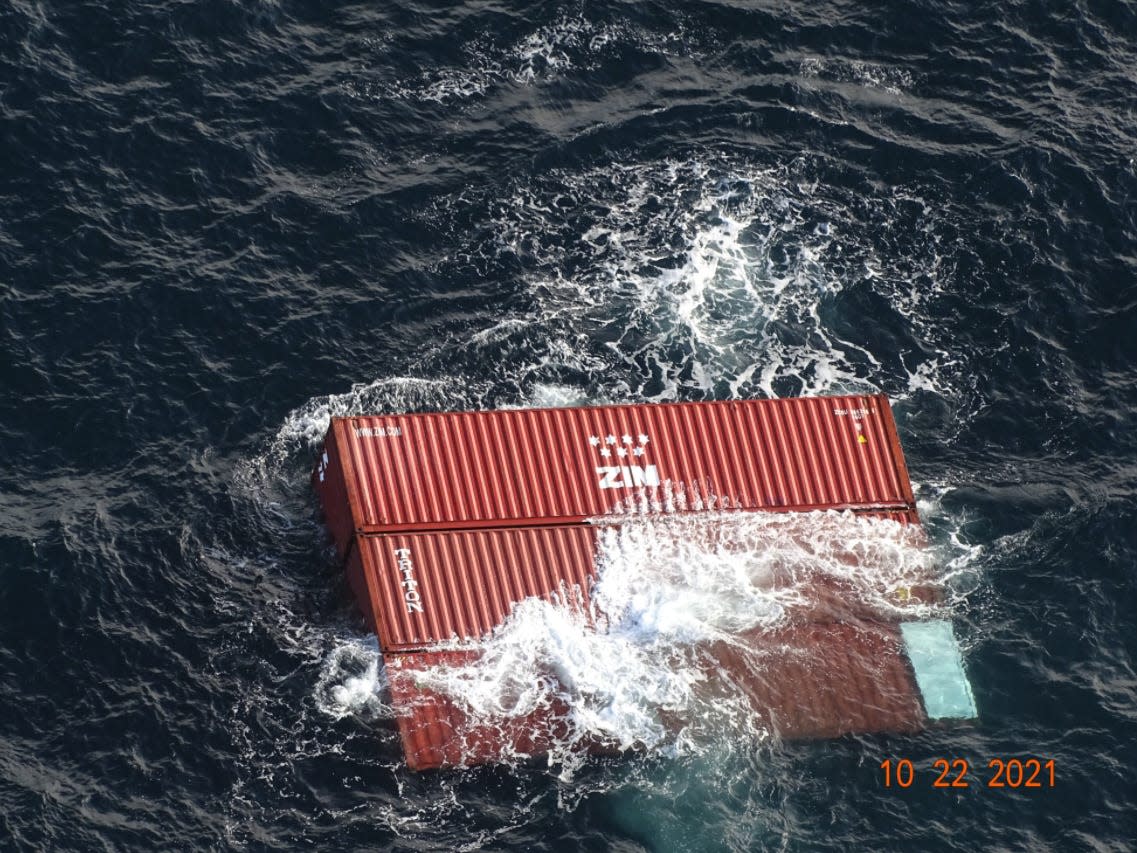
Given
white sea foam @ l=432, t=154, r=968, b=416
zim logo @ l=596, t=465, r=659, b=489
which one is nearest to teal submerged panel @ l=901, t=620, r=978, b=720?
zim logo @ l=596, t=465, r=659, b=489

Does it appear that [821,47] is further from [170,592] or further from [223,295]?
[170,592]

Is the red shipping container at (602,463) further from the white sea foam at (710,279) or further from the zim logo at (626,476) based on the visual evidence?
the white sea foam at (710,279)

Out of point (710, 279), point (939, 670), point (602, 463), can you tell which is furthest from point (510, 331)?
point (939, 670)

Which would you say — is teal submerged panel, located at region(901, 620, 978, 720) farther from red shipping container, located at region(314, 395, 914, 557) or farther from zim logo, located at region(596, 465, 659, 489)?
zim logo, located at region(596, 465, 659, 489)

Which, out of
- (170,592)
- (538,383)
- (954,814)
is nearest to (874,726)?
(954,814)
